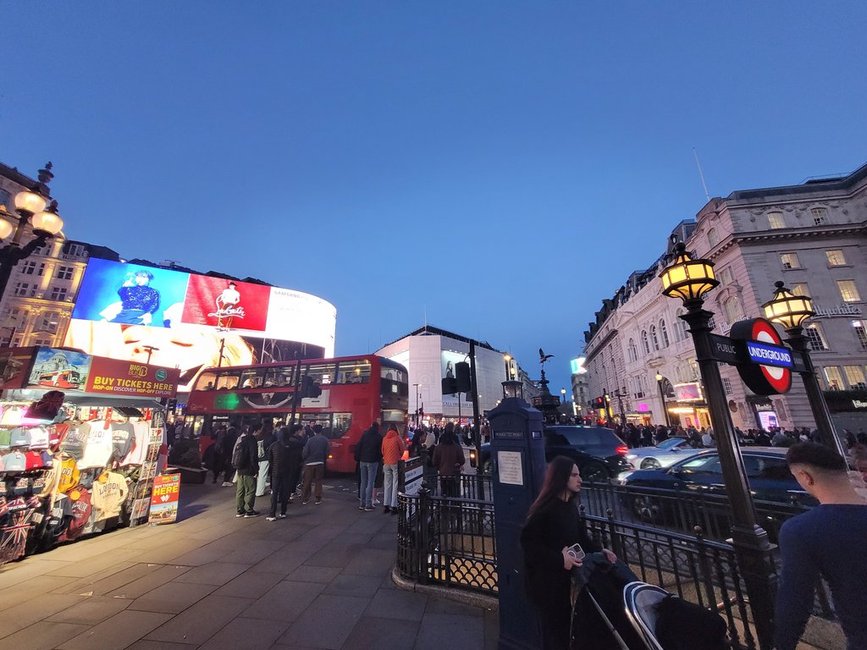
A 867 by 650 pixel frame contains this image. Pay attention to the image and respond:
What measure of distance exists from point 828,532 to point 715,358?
6.19ft

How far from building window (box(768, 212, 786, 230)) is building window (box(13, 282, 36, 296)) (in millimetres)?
75439

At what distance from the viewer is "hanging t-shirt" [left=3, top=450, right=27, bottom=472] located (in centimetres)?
585

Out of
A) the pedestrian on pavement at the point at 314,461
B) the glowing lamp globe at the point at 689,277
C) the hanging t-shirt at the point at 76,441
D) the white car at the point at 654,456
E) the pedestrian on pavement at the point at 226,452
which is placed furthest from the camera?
the pedestrian on pavement at the point at 226,452

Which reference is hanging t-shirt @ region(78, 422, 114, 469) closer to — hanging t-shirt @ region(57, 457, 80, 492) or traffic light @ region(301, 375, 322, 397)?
hanging t-shirt @ region(57, 457, 80, 492)

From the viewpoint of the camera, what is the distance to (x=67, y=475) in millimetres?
6801

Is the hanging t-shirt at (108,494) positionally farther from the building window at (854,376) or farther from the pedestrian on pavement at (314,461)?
the building window at (854,376)

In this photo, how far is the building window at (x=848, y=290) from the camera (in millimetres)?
26812

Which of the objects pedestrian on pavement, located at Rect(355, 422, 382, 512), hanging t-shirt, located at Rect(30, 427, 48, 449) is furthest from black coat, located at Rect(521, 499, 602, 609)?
hanging t-shirt, located at Rect(30, 427, 48, 449)

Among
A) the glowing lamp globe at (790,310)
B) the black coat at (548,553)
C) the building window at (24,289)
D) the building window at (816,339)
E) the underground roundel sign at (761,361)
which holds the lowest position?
the black coat at (548,553)

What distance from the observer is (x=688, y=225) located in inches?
1439

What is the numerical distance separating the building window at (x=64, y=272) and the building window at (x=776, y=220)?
2925 inches

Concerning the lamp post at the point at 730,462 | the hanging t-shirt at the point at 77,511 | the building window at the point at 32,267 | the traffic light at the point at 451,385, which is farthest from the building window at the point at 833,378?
the building window at the point at 32,267

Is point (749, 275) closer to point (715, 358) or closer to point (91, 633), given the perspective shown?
point (715, 358)

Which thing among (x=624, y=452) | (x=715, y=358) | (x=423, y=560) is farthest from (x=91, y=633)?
(x=624, y=452)
